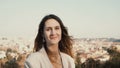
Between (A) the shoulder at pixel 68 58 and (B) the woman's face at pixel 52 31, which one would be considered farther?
(A) the shoulder at pixel 68 58

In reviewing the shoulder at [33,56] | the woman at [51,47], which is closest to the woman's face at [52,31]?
the woman at [51,47]

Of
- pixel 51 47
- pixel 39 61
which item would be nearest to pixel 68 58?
pixel 51 47

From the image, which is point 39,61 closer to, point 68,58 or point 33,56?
point 33,56

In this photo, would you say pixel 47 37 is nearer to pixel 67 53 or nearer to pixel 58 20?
pixel 58 20

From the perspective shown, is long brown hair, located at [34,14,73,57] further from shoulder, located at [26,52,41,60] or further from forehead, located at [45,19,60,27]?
shoulder, located at [26,52,41,60]

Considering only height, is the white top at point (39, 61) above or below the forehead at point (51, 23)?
below

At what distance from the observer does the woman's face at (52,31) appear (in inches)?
84.5

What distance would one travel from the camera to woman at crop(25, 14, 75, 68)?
212 centimetres

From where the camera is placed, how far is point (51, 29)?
2.15m

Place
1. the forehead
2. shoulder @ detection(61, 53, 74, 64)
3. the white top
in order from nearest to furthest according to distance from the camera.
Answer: the white top < the forehead < shoulder @ detection(61, 53, 74, 64)

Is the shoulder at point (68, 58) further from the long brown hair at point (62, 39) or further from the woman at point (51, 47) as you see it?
the long brown hair at point (62, 39)

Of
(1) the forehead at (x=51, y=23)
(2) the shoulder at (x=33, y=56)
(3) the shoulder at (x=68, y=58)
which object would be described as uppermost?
(1) the forehead at (x=51, y=23)

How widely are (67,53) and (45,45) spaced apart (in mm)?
210

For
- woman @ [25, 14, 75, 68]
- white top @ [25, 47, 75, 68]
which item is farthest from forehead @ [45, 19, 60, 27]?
white top @ [25, 47, 75, 68]
